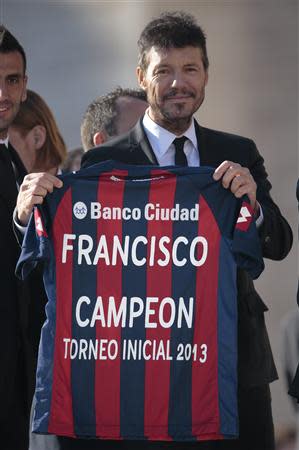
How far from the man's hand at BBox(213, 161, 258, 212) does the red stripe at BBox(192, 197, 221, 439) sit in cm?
11

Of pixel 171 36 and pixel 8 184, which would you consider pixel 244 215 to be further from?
pixel 8 184

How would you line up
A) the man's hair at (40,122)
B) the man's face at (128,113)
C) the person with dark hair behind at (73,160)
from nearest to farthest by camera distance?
the man's face at (128,113), the man's hair at (40,122), the person with dark hair behind at (73,160)

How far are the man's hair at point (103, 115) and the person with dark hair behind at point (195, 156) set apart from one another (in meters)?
0.99

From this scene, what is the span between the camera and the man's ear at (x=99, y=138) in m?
4.93

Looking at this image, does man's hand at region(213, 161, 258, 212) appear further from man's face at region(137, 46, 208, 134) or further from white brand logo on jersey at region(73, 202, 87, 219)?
white brand logo on jersey at region(73, 202, 87, 219)

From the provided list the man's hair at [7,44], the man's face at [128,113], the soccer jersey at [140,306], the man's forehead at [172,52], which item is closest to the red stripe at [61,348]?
the soccer jersey at [140,306]

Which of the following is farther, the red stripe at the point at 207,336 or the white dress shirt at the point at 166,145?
the white dress shirt at the point at 166,145

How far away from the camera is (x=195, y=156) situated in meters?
4.04

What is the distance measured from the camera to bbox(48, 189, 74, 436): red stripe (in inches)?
148

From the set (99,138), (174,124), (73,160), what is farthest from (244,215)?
(73,160)

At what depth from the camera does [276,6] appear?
5.49 metres

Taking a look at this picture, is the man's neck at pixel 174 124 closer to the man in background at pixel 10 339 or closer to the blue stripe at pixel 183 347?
the blue stripe at pixel 183 347

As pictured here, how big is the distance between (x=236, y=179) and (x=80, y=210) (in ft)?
1.70

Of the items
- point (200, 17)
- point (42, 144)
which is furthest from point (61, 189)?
point (200, 17)
